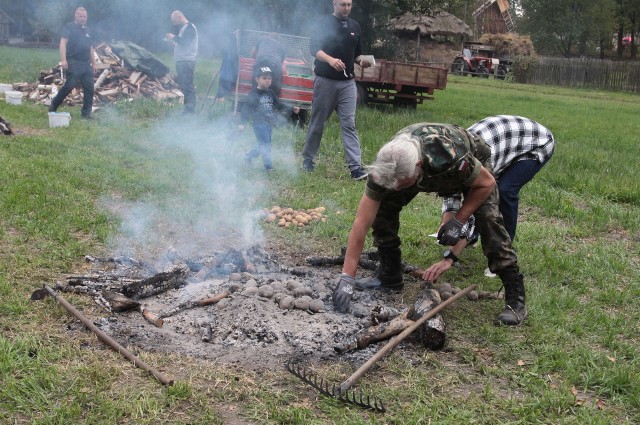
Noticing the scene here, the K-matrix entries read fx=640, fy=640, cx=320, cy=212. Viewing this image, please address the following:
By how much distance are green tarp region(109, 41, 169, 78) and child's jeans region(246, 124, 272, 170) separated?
8.95 metres

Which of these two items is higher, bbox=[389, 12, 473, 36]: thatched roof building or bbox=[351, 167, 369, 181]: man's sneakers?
bbox=[389, 12, 473, 36]: thatched roof building

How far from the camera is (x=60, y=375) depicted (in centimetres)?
305

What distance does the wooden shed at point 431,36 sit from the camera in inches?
1387

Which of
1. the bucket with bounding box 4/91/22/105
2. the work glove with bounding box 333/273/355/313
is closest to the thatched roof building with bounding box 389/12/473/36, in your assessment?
the bucket with bounding box 4/91/22/105

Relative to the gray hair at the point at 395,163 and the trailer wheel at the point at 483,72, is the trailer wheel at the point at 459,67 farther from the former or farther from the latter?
the gray hair at the point at 395,163

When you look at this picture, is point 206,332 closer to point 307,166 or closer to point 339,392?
point 339,392

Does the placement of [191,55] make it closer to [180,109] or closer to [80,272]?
[180,109]

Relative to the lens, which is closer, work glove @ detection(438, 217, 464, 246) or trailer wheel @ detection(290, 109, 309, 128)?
Result: work glove @ detection(438, 217, 464, 246)

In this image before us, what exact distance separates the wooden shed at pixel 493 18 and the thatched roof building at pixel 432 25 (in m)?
15.8

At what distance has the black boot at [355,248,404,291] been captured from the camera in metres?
4.45

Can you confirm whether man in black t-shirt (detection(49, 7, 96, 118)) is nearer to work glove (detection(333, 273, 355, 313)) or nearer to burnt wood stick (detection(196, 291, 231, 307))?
burnt wood stick (detection(196, 291, 231, 307))

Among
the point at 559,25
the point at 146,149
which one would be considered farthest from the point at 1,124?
the point at 559,25

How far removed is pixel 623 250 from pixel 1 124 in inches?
315

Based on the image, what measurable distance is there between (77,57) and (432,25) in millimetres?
28484
